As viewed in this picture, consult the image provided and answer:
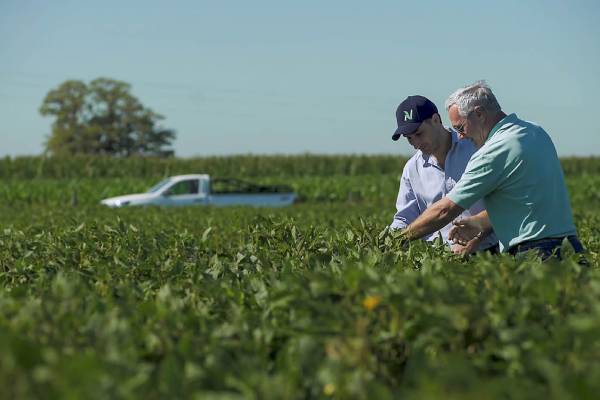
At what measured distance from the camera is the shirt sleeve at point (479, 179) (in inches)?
220

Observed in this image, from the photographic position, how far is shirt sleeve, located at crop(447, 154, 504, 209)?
5.58 meters

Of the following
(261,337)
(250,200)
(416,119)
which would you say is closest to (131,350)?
(261,337)

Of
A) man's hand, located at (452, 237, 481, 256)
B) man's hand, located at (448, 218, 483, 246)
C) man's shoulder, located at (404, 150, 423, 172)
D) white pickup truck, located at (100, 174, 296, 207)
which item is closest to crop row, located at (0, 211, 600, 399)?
man's hand, located at (448, 218, 483, 246)

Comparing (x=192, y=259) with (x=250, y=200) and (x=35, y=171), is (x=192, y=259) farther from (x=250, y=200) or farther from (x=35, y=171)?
(x=35, y=171)

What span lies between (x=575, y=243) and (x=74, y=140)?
9092cm

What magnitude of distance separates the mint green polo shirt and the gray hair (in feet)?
0.52

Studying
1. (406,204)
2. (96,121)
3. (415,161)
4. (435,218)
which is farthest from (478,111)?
(96,121)

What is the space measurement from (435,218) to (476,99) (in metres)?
0.84

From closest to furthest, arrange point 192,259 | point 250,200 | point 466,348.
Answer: point 466,348 → point 192,259 → point 250,200

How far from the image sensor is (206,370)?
2.62 meters

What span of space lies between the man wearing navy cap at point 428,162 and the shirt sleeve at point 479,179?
28.6 inches

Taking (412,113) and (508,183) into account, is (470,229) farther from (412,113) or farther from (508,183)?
(412,113)

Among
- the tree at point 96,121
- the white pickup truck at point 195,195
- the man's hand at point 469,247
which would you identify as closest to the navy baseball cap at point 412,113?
the man's hand at point 469,247

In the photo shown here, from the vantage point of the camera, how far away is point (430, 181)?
7098 millimetres
